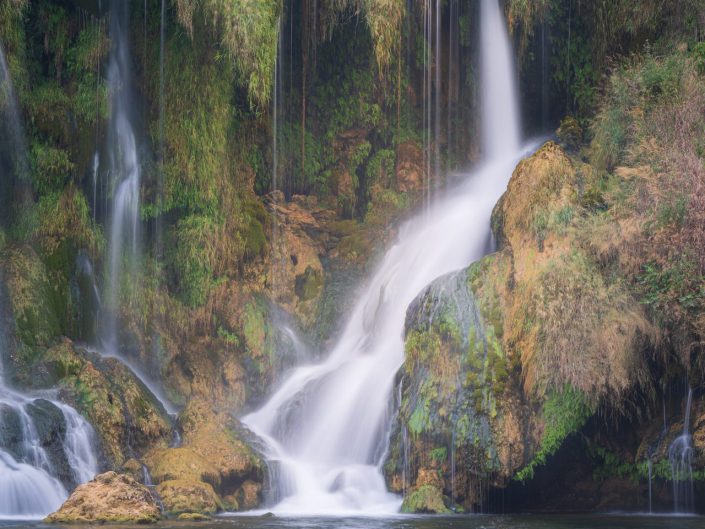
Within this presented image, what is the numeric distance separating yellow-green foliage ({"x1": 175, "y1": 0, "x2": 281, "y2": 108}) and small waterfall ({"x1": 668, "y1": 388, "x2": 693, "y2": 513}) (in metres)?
9.46

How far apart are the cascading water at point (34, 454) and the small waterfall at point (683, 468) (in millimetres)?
8186

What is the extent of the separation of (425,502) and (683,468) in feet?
11.7

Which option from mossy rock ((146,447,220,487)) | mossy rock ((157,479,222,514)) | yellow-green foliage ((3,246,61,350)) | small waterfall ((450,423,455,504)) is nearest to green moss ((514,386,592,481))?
small waterfall ((450,423,455,504))

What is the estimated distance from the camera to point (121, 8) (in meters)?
20.2

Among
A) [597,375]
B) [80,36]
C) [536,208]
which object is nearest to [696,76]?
[536,208]

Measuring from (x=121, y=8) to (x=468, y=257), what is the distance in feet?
26.4

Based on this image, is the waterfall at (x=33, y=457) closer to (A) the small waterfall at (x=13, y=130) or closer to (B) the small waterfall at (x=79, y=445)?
(B) the small waterfall at (x=79, y=445)

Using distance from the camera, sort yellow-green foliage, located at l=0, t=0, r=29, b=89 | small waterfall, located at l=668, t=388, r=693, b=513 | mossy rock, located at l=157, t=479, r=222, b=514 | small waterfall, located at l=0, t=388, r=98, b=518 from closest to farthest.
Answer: small waterfall, located at l=0, t=388, r=98, b=518, mossy rock, located at l=157, t=479, r=222, b=514, small waterfall, located at l=668, t=388, r=693, b=513, yellow-green foliage, located at l=0, t=0, r=29, b=89

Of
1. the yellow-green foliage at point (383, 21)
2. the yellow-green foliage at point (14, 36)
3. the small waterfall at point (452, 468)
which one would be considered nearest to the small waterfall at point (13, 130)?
the yellow-green foliage at point (14, 36)

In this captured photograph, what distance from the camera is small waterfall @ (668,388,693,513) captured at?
578 inches

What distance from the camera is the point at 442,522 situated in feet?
44.1

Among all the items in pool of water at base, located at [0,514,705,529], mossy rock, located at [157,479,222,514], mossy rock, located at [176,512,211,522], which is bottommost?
pool of water at base, located at [0,514,705,529]

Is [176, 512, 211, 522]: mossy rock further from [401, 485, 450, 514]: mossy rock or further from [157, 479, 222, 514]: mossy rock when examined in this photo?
[401, 485, 450, 514]: mossy rock

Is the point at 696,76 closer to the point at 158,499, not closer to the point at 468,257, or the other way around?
the point at 468,257
